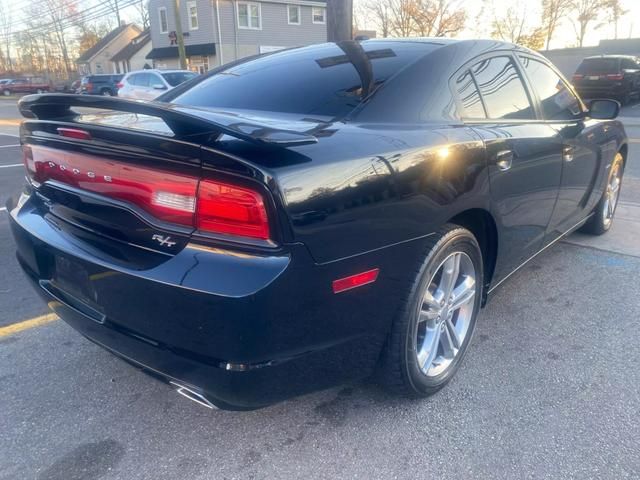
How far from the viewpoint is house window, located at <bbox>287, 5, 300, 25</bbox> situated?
3176 cm

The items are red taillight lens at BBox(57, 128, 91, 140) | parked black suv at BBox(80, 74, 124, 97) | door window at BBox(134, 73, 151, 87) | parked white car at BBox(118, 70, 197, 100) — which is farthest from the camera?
parked black suv at BBox(80, 74, 124, 97)

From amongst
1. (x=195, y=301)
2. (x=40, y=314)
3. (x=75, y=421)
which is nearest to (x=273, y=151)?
(x=195, y=301)

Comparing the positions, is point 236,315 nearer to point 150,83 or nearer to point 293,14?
point 150,83

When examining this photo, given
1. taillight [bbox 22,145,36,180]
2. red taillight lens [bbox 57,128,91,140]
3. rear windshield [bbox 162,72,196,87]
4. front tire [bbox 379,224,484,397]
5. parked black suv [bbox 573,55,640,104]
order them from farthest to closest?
parked black suv [bbox 573,55,640,104] < rear windshield [bbox 162,72,196,87] < taillight [bbox 22,145,36,180] < front tire [bbox 379,224,484,397] < red taillight lens [bbox 57,128,91,140]

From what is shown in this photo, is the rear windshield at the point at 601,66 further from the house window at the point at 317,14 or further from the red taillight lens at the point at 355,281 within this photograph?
the house window at the point at 317,14

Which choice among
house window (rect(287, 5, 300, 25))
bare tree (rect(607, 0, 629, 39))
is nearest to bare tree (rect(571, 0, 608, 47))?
bare tree (rect(607, 0, 629, 39))

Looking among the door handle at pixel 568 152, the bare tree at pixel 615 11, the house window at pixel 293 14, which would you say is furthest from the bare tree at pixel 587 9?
the door handle at pixel 568 152

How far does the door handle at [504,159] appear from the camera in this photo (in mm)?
2447

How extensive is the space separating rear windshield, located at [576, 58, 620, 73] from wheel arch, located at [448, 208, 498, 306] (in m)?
18.0

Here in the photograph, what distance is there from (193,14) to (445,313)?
107 ft

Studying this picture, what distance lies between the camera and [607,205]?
4582 mm

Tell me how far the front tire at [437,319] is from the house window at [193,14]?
32012mm

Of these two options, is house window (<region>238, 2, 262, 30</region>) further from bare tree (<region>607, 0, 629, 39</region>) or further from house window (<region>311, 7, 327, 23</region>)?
bare tree (<region>607, 0, 629, 39</region>)

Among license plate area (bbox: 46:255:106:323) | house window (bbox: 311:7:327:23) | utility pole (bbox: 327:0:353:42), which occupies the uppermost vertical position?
house window (bbox: 311:7:327:23)
